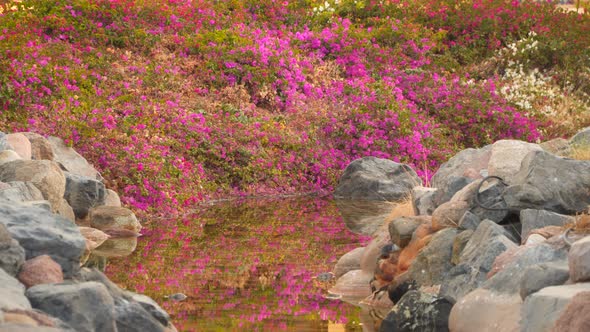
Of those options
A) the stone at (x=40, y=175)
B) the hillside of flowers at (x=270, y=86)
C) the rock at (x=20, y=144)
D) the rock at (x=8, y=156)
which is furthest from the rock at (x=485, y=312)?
the rock at (x=20, y=144)

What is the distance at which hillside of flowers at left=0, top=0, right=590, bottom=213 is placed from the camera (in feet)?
68.6

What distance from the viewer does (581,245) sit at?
9594 millimetres

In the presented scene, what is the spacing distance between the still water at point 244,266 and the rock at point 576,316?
10.4 feet

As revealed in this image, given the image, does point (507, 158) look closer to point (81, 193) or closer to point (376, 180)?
point (81, 193)

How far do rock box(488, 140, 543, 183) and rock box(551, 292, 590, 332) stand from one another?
4.69 meters

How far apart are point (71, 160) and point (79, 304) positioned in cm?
1080

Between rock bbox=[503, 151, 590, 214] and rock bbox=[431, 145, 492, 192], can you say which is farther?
rock bbox=[431, 145, 492, 192]

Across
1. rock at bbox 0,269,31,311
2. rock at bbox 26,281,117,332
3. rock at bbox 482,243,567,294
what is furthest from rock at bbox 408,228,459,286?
rock at bbox 0,269,31,311

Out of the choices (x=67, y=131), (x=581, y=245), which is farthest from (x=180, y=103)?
(x=581, y=245)

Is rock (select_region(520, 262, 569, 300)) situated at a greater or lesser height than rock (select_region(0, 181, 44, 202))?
greater

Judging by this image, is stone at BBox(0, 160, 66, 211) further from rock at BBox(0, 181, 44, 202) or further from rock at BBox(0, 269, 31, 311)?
rock at BBox(0, 269, 31, 311)

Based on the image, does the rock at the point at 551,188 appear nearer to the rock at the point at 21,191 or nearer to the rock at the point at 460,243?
the rock at the point at 460,243

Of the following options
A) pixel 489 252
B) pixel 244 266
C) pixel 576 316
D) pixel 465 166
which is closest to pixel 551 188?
pixel 489 252

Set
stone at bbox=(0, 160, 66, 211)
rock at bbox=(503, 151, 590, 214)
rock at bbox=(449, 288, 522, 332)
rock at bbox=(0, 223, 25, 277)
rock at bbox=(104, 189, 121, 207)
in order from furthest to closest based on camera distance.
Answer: rock at bbox=(104, 189, 121, 207) < stone at bbox=(0, 160, 66, 211) < rock at bbox=(503, 151, 590, 214) < rock at bbox=(449, 288, 522, 332) < rock at bbox=(0, 223, 25, 277)
